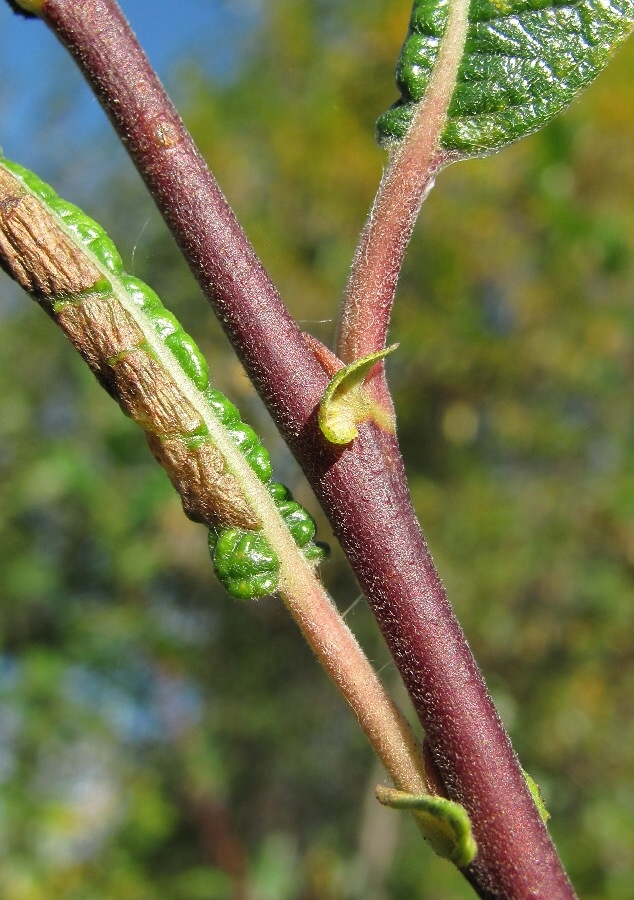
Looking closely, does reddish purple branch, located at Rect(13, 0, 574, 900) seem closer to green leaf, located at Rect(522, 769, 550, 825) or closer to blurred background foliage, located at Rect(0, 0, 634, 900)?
green leaf, located at Rect(522, 769, 550, 825)

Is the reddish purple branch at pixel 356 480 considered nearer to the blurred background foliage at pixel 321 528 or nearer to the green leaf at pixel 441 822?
the green leaf at pixel 441 822

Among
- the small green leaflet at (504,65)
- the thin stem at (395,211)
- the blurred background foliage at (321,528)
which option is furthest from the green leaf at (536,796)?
the blurred background foliage at (321,528)

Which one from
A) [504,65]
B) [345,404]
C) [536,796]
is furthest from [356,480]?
[504,65]

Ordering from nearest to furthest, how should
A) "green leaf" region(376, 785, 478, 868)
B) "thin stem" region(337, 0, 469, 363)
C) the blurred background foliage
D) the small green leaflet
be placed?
"green leaf" region(376, 785, 478, 868) → "thin stem" region(337, 0, 469, 363) → the small green leaflet → the blurred background foliage

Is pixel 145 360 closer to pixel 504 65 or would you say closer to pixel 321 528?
pixel 504 65

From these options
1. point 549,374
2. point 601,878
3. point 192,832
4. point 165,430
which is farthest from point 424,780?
point 192,832

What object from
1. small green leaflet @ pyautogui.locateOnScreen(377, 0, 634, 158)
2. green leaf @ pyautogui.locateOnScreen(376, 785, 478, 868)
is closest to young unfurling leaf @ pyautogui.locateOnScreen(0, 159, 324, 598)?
green leaf @ pyautogui.locateOnScreen(376, 785, 478, 868)
